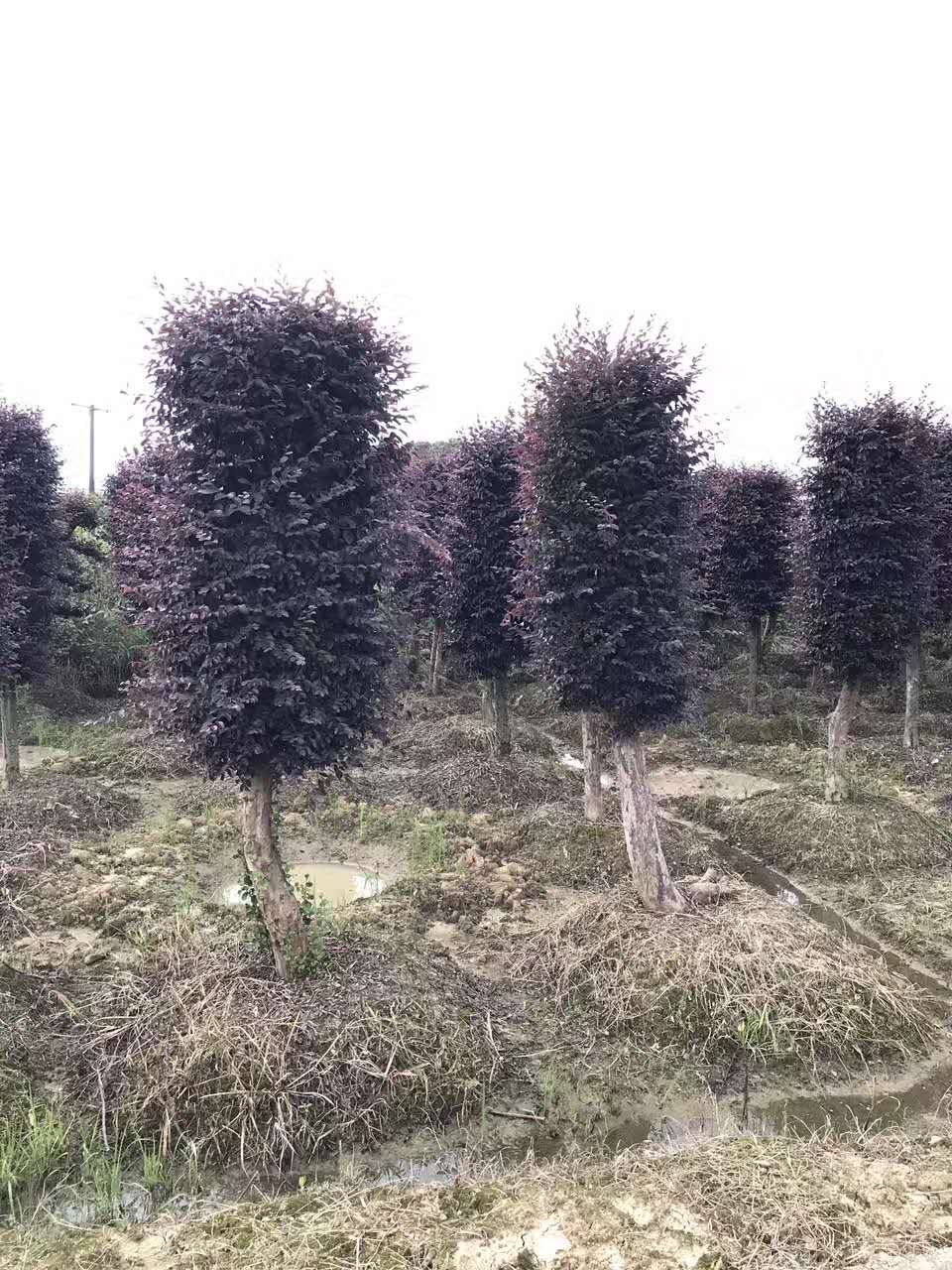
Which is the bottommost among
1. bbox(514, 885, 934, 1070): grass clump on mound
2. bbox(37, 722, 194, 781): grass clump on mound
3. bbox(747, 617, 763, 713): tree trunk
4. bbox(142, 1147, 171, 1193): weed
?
bbox(142, 1147, 171, 1193): weed

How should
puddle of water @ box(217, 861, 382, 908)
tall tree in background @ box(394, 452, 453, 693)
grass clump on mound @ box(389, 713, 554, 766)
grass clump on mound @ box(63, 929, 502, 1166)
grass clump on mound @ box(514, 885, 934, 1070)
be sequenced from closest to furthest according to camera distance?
1. grass clump on mound @ box(63, 929, 502, 1166)
2. grass clump on mound @ box(514, 885, 934, 1070)
3. tall tree in background @ box(394, 452, 453, 693)
4. puddle of water @ box(217, 861, 382, 908)
5. grass clump on mound @ box(389, 713, 554, 766)

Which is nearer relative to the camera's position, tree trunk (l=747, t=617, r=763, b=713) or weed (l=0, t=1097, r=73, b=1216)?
weed (l=0, t=1097, r=73, b=1216)

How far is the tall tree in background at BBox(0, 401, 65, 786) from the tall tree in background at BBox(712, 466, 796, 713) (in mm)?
12904

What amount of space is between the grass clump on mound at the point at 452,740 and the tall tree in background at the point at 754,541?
5517 mm

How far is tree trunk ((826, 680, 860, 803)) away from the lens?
12.4 metres

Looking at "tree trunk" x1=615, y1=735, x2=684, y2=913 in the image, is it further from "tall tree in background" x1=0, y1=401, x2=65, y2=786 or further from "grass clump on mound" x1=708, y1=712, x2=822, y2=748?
"tall tree in background" x1=0, y1=401, x2=65, y2=786

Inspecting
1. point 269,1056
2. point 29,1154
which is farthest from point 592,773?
point 29,1154

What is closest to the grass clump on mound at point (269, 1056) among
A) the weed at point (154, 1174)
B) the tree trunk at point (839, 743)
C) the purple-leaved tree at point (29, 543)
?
the weed at point (154, 1174)

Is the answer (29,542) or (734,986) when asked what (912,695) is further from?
(29,542)

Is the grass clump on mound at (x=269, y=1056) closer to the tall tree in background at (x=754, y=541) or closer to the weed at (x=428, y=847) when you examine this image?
the weed at (x=428, y=847)

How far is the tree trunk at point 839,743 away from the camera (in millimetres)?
12430

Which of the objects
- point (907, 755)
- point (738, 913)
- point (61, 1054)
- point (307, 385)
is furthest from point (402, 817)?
point (907, 755)

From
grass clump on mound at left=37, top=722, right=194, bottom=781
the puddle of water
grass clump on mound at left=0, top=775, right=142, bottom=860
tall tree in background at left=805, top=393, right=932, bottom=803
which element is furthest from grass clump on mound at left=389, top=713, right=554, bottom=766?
tall tree in background at left=805, top=393, right=932, bottom=803

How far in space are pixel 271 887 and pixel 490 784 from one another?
22.8 feet
